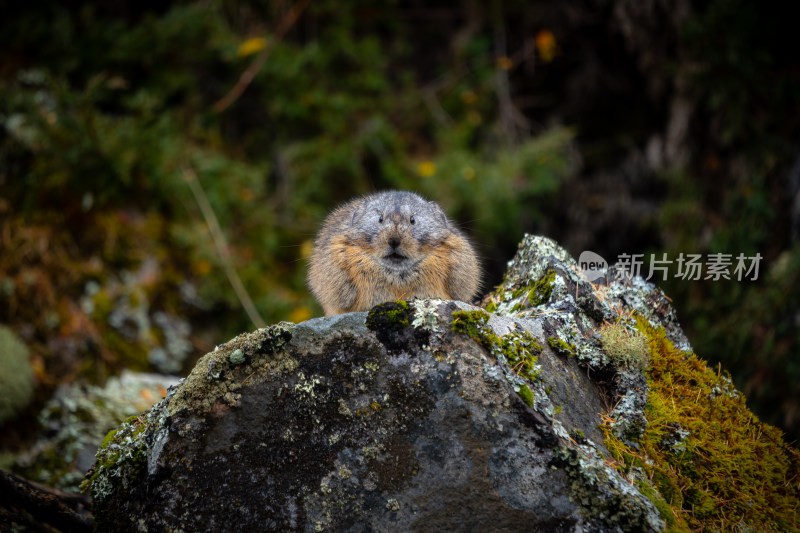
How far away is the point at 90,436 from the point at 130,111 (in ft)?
16.8

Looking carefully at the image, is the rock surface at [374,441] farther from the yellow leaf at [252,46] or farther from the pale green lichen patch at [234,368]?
the yellow leaf at [252,46]

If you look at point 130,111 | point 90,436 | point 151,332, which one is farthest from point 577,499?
point 130,111

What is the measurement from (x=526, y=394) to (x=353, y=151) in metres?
6.96

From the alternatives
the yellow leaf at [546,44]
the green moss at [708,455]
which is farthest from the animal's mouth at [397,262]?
the yellow leaf at [546,44]

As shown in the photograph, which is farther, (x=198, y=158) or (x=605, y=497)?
(x=198, y=158)

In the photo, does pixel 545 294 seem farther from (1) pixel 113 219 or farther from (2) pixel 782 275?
(1) pixel 113 219

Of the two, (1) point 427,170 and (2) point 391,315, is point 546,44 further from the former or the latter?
(2) point 391,315

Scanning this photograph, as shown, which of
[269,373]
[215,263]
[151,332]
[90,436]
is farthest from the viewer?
[215,263]

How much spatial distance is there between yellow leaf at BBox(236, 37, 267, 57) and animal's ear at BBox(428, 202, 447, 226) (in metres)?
5.36

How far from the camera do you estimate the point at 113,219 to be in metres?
8.18

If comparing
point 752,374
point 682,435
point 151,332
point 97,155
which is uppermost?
point 97,155

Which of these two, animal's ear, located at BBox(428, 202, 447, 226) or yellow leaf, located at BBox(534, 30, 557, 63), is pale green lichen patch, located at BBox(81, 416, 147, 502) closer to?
animal's ear, located at BBox(428, 202, 447, 226)

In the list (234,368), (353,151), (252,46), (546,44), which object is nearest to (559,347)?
(234,368)

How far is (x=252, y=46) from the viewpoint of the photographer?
9.62 metres
